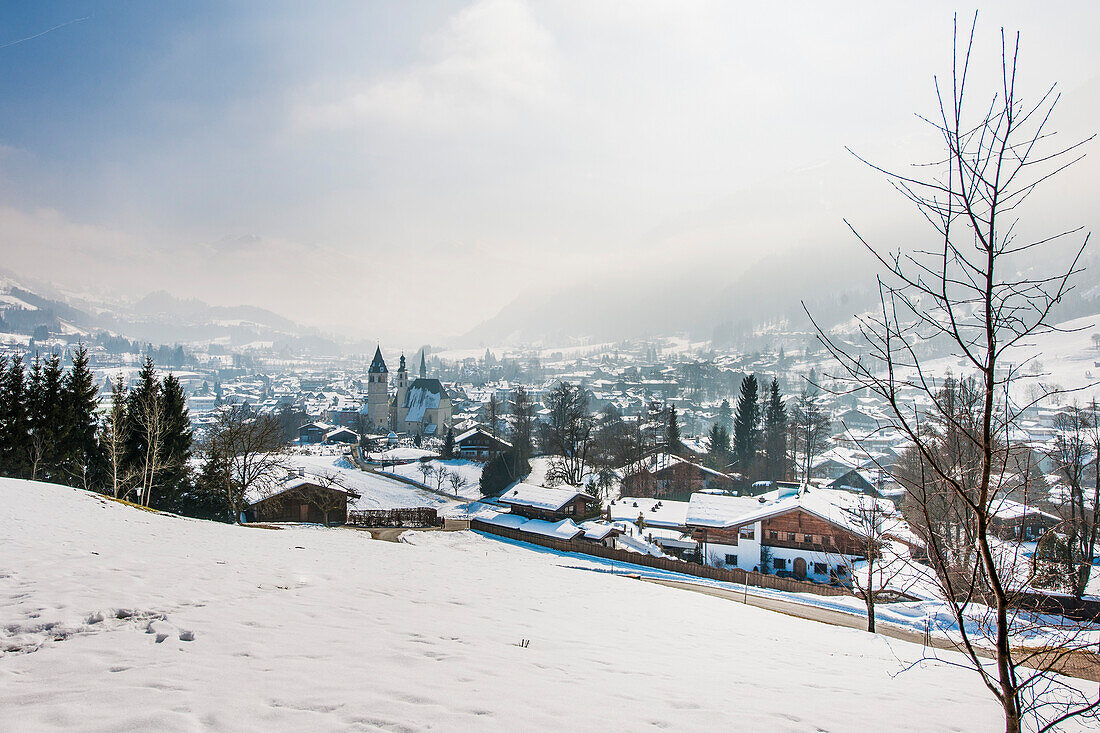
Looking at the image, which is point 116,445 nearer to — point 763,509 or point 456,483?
point 456,483

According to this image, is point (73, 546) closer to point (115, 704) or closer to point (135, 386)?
point (115, 704)

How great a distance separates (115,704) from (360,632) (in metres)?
2.65

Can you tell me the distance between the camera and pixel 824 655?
27.9 ft

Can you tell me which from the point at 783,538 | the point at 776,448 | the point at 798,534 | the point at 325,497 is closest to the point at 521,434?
the point at 325,497

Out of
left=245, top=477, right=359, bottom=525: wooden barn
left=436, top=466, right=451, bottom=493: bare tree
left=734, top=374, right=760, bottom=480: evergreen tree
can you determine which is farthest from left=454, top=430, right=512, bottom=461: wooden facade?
left=245, top=477, right=359, bottom=525: wooden barn

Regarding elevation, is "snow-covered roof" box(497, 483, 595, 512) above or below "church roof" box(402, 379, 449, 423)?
below

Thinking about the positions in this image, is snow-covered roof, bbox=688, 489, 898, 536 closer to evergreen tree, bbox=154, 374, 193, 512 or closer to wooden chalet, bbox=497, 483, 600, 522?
wooden chalet, bbox=497, 483, 600, 522

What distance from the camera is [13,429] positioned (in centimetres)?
2397

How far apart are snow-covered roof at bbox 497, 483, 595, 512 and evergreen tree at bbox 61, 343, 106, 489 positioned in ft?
74.9

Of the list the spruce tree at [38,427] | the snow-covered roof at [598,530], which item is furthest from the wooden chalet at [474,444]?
the spruce tree at [38,427]

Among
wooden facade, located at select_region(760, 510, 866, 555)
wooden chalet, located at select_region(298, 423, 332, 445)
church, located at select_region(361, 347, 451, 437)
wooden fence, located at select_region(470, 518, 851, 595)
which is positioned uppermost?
church, located at select_region(361, 347, 451, 437)

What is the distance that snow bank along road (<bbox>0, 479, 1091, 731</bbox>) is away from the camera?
12.4 ft

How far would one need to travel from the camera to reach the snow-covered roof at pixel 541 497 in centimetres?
3353

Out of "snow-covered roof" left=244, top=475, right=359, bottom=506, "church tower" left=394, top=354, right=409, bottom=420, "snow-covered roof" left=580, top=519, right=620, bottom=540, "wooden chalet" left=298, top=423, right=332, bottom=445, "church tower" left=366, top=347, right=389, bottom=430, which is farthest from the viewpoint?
"church tower" left=394, top=354, right=409, bottom=420
